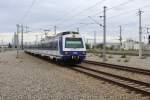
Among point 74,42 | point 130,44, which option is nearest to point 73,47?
point 74,42

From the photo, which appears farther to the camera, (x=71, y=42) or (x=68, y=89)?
(x=71, y=42)

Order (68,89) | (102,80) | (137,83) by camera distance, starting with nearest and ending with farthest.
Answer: (68,89), (137,83), (102,80)

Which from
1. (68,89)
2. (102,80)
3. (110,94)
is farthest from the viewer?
(102,80)

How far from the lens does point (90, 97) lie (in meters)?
12.9

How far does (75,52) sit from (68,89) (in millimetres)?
16424

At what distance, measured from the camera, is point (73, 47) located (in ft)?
105

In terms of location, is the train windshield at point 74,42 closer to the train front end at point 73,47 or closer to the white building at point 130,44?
the train front end at point 73,47

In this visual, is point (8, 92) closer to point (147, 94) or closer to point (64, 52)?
point (147, 94)

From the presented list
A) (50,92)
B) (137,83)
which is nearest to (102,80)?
(137,83)

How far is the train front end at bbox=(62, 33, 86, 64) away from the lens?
103 feet

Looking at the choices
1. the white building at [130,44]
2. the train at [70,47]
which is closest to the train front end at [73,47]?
the train at [70,47]

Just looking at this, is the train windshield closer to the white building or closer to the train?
the train

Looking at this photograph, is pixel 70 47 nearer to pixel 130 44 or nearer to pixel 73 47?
pixel 73 47

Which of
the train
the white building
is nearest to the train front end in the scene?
the train
